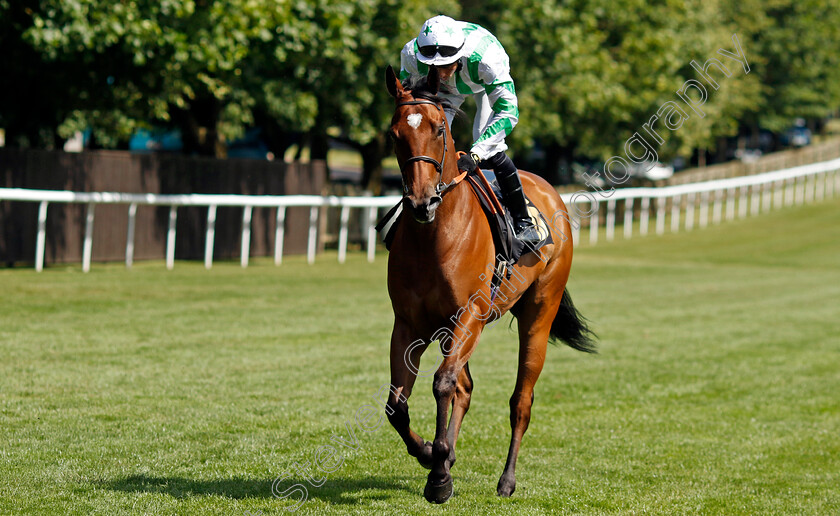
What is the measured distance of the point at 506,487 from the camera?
5488mm

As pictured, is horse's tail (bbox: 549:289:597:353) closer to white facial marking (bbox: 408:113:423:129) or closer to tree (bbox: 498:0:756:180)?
white facial marking (bbox: 408:113:423:129)

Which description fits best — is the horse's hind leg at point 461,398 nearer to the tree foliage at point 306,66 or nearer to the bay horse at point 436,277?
the bay horse at point 436,277

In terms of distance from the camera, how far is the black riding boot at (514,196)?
6.02 m

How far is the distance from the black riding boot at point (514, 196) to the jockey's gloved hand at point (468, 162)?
36 cm

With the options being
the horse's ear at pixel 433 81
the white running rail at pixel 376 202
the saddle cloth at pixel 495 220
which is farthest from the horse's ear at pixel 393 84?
the white running rail at pixel 376 202

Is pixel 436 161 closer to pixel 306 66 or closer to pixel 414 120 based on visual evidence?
pixel 414 120

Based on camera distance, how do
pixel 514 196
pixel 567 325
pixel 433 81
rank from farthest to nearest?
pixel 567 325, pixel 514 196, pixel 433 81

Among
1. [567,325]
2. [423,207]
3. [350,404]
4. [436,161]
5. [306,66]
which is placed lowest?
[350,404]

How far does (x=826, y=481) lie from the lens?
6254 mm

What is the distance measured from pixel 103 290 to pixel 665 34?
65.0ft

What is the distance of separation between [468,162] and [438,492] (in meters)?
1.84

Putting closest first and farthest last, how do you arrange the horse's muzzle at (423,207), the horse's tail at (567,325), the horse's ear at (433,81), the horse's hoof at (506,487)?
the horse's muzzle at (423,207)
the horse's ear at (433,81)
the horse's hoof at (506,487)
the horse's tail at (567,325)

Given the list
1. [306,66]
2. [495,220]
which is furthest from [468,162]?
[306,66]

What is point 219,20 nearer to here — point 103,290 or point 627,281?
point 103,290
